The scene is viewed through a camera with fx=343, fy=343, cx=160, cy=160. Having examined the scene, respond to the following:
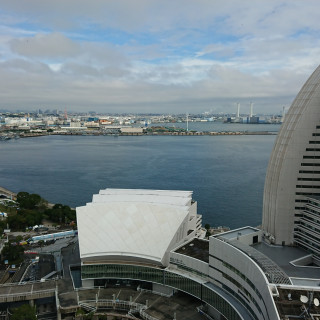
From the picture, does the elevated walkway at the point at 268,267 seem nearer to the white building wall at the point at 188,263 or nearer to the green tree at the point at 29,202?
the white building wall at the point at 188,263

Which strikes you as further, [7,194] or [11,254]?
[7,194]

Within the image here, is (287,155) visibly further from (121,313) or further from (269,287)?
(121,313)

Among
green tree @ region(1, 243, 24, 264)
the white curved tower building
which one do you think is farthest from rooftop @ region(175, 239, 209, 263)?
green tree @ region(1, 243, 24, 264)

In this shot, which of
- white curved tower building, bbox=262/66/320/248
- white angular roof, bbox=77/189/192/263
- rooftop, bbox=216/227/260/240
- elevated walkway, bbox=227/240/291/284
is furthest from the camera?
white angular roof, bbox=77/189/192/263

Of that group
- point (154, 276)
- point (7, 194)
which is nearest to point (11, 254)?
point (154, 276)

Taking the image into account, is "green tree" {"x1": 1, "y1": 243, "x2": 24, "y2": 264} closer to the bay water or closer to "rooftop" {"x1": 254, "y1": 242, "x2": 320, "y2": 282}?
"rooftop" {"x1": 254, "y1": 242, "x2": 320, "y2": 282}

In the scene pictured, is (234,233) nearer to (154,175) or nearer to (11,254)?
(11,254)

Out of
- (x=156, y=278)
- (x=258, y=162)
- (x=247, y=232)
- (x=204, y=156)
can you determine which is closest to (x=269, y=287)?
(x=247, y=232)
